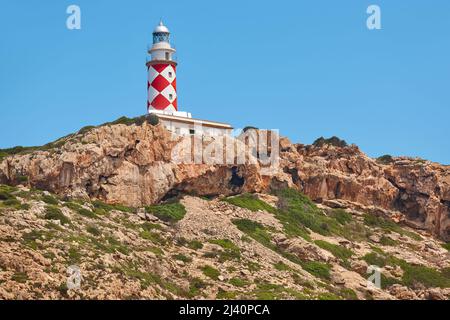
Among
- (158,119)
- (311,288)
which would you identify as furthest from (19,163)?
(311,288)

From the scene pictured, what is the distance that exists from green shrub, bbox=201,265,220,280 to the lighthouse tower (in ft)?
69.3

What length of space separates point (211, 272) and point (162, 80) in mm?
24035

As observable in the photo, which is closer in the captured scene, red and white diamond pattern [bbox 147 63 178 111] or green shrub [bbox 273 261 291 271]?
green shrub [bbox 273 261 291 271]

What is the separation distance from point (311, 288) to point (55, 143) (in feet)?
70.4

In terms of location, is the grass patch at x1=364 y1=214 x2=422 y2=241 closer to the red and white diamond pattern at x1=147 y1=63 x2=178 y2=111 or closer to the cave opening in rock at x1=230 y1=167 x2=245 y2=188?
the cave opening in rock at x1=230 y1=167 x2=245 y2=188

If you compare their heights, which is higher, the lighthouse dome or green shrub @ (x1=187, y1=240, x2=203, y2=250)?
the lighthouse dome

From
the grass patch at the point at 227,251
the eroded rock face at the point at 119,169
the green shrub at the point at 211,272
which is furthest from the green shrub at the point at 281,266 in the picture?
the eroded rock face at the point at 119,169

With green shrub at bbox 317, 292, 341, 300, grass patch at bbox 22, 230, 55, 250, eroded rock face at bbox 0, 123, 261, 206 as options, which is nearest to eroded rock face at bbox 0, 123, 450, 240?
eroded rock face at bbox 0, 123, 261, 206

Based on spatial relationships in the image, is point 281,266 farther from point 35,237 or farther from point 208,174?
point 35,237

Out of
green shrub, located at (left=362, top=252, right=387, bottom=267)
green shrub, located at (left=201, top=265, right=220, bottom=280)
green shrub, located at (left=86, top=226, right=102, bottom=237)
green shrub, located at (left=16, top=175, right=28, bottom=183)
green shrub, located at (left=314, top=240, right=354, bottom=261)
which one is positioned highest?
green shrub, located at (left=16, top=175, right=28, bottom=183)

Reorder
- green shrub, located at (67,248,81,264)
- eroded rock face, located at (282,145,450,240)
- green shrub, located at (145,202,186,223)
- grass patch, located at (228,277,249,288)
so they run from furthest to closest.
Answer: eroded rock face, located at (282,145,450,240)
green shrub, located at (145,202,186,223)
grass patch, located at (228,277,249,288)
green shrub, located at (67,248,81,264)

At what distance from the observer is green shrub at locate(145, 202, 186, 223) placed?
6981cm

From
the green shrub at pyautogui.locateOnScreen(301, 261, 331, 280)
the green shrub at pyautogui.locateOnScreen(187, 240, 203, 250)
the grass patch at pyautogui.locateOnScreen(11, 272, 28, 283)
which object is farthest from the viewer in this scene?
the green shrub at pyautogui.locateOnScreen(301, 261, 331, 280)

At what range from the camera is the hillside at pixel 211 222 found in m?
56.4
